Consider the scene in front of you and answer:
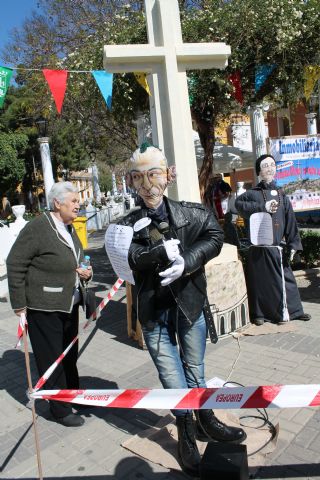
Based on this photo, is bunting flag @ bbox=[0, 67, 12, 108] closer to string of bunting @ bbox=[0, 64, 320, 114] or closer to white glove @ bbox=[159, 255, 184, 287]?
string of bunting @ bbox=[0, 64, 320, 114]

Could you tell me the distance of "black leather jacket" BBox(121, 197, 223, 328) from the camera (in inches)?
98.2

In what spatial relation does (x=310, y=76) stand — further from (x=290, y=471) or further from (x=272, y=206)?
(x=290, y=471)

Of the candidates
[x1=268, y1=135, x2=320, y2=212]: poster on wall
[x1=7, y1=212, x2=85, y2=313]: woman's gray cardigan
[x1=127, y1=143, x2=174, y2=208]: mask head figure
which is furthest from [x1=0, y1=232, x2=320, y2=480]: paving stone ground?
[x1=127, y1=143, x2=174, y2=208]: mask head figure

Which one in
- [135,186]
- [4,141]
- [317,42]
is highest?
[4,141]

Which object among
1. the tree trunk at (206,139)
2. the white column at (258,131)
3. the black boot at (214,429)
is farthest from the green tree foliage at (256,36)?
the white column at (258,131)

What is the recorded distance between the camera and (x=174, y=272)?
2.29 m

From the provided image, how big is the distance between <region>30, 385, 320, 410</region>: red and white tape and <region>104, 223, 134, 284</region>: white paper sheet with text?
70cm

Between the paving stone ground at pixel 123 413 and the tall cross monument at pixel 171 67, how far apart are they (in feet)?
6.02

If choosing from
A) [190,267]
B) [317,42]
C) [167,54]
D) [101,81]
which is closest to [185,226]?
[190,267]

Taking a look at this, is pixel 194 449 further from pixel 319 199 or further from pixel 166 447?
pixel 319 199

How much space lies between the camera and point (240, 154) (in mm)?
10938

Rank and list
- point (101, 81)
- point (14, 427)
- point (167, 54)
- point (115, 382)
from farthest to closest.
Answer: point (101, 81) < point (167, 54) < point (115, 382) < point (14, 427)

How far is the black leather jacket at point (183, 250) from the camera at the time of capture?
2494mm

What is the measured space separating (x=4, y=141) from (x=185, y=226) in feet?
83.8
